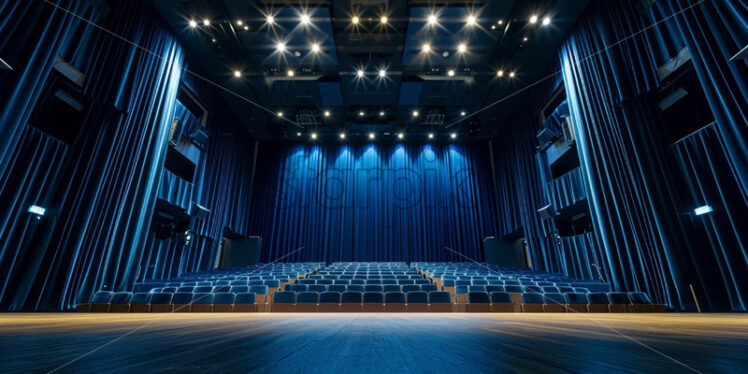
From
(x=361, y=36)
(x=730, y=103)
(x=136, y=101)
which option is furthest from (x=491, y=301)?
(x=136, y=101)

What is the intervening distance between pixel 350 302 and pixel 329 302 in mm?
261

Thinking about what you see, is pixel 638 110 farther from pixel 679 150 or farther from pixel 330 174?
pixel 330 174

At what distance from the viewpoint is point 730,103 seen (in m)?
3.62

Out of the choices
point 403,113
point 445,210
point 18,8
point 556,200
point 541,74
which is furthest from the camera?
point 445,210

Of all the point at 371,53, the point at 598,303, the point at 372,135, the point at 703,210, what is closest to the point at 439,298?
the point at 598,303

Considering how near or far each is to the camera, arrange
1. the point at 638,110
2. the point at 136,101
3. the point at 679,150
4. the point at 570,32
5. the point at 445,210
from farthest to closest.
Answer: the point at 445,210, the point at 570,32, the point at 136,101, the point at 638,110, the point at 679,150

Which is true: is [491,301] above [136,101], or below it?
below

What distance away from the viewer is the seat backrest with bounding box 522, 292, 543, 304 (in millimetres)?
3596

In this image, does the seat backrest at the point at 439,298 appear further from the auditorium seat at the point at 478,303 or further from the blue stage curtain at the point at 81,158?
the blue stage curtain at the point at 81,158

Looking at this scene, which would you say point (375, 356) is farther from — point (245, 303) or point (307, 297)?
point (245, 303)

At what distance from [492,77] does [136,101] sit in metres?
8.87

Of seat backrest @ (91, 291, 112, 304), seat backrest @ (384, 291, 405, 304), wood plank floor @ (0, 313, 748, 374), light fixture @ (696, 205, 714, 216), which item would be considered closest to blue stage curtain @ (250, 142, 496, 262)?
seat backrest @ (91, 291, 112, 304)

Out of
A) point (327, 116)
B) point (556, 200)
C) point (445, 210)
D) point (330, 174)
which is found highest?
point (327, 116)

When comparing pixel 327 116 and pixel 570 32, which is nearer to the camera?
pixel 570 32
